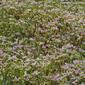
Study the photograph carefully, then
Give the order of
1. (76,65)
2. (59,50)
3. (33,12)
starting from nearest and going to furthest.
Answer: (76,65)
(59,50)
(33,12)

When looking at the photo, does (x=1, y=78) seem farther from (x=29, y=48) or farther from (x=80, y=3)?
(x=80, y=3)

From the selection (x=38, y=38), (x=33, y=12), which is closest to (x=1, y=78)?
(x=38, y=38)

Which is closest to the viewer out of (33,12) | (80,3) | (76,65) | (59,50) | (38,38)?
(76,65)

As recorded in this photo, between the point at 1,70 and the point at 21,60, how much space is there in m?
0.95

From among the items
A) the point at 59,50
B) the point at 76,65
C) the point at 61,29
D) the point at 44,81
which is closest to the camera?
the point at 44,81

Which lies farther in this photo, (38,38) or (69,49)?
(38,38)

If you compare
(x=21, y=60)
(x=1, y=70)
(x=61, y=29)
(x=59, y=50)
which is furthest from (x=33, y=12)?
(x=1, y=70)

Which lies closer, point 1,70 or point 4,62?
point 1,70

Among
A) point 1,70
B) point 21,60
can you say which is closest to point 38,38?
point 21,60

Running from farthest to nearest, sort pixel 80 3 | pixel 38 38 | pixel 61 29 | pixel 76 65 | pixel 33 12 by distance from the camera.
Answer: pixel 80 3 < pixel 33 12 < pixel 61 29 < pixel 38 38 < pixel 76 65

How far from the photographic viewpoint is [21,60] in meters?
9.80

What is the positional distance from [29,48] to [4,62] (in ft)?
5.00

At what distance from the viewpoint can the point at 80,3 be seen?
56.9ft

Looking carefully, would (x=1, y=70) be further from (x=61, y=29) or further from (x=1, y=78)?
(x=61, y=29)
